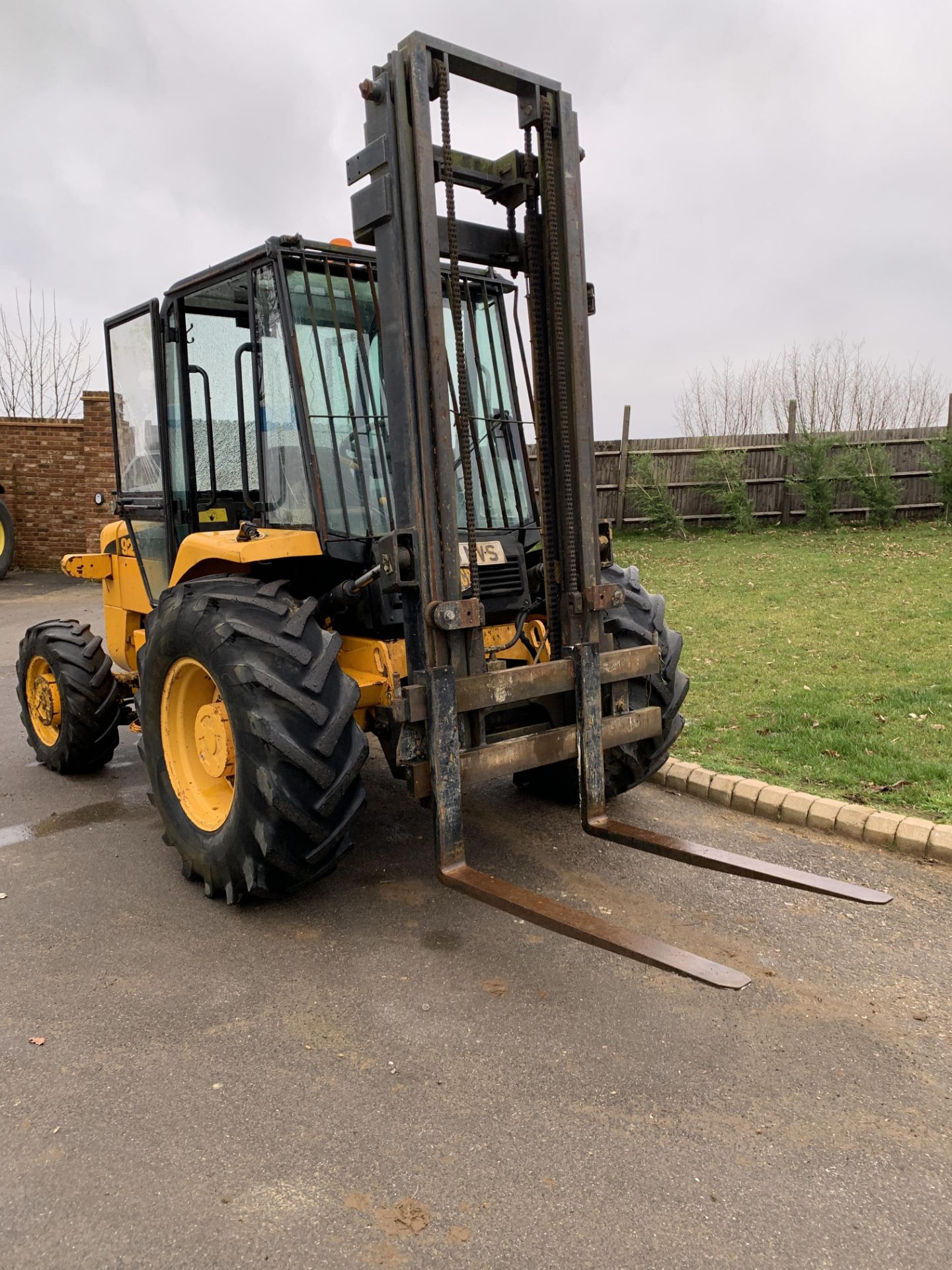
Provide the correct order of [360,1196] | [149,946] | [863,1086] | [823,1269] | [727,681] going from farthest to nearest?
1. [727,681]
2. [149,946]
3. [863,1086]
4. [360,1196]
5. [823,1269]

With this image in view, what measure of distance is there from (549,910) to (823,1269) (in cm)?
121

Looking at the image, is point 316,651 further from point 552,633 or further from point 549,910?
point 549,910

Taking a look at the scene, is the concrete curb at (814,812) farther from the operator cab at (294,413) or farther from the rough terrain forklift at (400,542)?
the operator cab at (294,413)

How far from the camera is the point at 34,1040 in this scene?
311 centimetres

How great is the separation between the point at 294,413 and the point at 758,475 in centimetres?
1717

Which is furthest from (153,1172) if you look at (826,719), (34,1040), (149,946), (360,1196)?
(826,719)

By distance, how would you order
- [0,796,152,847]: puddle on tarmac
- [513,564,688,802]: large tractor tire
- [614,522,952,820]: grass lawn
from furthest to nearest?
[614,522,952,820]: grass lawn < [0,796,152,847]: puddle on tarmac < [513,564,688,802]: large tractor tire

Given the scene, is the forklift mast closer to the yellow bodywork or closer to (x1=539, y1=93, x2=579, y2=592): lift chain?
(x1=539, y1=93, x2=579, y2=592): lift chain

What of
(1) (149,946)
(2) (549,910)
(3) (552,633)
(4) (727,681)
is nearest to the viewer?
(2) (549,910)

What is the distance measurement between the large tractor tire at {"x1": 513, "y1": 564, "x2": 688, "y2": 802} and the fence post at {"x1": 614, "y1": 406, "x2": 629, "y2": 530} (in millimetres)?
15349

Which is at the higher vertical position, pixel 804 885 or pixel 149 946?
pixel 804 885

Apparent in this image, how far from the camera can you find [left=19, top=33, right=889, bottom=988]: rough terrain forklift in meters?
3.44

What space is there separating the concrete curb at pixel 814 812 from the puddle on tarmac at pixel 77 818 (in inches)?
119

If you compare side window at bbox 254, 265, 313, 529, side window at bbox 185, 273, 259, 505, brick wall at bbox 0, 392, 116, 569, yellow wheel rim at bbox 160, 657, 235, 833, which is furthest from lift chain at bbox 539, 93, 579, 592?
brick wall at bbox 0, 392, 116, 569
